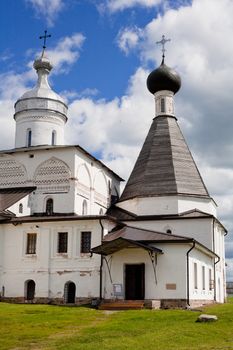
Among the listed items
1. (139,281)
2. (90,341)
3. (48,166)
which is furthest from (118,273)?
(90,341)

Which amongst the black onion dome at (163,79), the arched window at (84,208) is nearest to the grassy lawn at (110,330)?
the arched window at (84,208)

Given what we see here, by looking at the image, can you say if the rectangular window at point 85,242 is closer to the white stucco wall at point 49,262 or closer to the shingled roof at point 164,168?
the white stucco wall at point 49,262

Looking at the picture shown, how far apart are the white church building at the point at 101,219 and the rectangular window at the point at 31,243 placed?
0.05 metres

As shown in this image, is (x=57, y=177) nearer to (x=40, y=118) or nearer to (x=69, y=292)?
(x=40, y=118)

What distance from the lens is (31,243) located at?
24.0 metres

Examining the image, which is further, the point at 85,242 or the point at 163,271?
the point at 85,242

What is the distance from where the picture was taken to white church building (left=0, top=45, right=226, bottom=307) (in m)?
21.9

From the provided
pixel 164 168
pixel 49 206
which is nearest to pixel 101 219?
pixel 49 206

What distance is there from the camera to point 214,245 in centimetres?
2670

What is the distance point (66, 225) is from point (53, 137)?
7.86 m

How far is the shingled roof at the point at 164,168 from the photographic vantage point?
90.9 ft

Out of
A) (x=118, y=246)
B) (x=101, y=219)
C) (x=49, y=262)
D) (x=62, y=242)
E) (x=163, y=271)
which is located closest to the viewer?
(x=118, y=246)

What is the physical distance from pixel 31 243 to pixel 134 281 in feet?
17.2

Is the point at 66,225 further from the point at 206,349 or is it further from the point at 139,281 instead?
the point at 206,349
